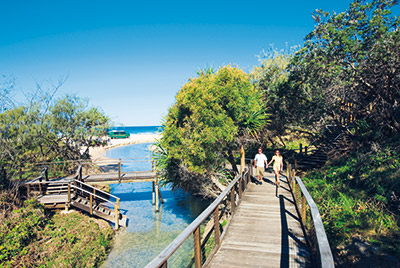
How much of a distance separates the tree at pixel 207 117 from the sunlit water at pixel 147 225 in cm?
432

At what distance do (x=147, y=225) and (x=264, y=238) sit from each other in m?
12.2

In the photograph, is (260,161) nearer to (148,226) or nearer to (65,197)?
(148,226)

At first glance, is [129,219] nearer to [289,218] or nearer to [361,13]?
[289,218]

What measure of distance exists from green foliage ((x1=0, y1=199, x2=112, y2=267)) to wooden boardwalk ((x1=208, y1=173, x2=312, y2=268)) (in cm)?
763

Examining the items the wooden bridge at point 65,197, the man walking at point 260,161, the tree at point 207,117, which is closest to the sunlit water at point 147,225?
the wooden bridge at point 65,197

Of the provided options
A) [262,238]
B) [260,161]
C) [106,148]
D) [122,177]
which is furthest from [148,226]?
[106,148]

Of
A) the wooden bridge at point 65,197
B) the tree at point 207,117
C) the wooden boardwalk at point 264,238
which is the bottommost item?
the wooden bridge at point 65,197

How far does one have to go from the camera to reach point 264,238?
218 inches

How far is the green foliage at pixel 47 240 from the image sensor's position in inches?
376

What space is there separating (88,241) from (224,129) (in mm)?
8614

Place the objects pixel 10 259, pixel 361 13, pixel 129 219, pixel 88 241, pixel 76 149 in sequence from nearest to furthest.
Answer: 1. pixel 10 259
2. pixel 88 241
3. pixel 361 13
4. pixel 129 219
5. pixel 76 149

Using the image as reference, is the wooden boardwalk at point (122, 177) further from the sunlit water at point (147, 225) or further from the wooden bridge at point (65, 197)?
the wooden bridge at point (65, 197)

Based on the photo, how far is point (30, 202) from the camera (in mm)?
12492

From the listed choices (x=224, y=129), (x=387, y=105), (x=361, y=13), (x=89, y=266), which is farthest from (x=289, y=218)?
(x=361, y=13)
